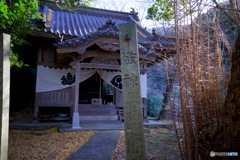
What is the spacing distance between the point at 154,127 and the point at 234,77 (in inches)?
261

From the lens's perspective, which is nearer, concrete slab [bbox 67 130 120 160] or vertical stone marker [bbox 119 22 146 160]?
vertical stone marker [bbox 119 22 146 160]

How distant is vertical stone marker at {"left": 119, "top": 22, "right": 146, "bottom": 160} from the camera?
315 centimetres

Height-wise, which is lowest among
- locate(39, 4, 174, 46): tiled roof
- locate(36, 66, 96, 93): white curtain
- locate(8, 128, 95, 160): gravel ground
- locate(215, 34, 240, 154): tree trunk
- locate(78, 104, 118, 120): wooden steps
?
locate(8, 128, 95, 160): gravel ground

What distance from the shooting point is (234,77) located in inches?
89.0

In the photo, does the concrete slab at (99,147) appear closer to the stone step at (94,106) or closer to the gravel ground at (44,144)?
the gravel ground at (44,144)

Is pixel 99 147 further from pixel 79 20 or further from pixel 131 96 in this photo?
pixel 79 20

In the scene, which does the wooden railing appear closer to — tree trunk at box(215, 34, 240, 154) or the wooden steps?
the wooden steps

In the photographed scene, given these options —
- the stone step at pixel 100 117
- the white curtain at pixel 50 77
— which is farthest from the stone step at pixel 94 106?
the white curtain at pixel 50 77

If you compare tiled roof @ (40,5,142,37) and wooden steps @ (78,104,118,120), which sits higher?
tiled roof @ (40,5,142,37)

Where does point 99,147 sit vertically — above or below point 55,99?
below

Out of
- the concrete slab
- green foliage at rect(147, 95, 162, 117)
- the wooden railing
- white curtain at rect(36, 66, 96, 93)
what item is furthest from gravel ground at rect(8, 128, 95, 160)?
green foliage at rect(147, 95, 162, 117)

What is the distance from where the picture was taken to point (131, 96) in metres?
3.29

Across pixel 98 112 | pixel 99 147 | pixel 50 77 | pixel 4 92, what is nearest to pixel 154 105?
pixel 98 112

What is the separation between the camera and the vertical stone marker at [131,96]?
3.15 metres
